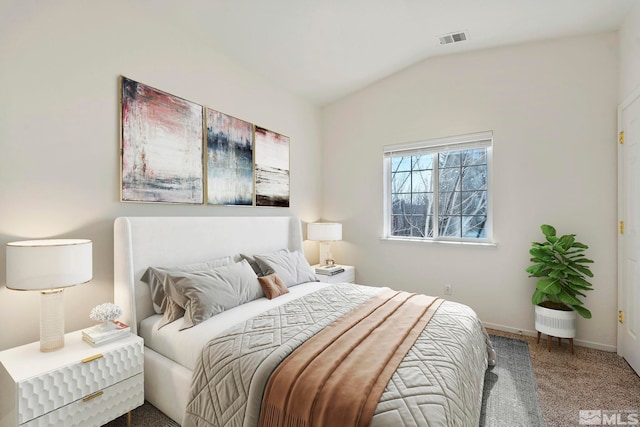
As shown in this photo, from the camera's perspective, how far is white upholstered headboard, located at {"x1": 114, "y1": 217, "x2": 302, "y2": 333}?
2.09m

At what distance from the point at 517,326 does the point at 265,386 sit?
118 inches

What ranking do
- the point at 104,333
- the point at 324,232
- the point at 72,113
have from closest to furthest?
1. the point at 104,333
2. the point at 72,113
3. the point at 324,232

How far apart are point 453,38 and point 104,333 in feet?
12.9

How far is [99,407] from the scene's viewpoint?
64.3 inches

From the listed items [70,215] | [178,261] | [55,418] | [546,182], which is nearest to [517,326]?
[546,182]

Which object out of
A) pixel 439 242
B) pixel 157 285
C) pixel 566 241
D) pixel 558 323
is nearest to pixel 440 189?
pixel 439 242

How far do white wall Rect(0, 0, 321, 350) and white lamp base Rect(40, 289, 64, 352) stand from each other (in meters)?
0.29

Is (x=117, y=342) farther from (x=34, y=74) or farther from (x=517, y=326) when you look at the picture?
(x=517, y=326)

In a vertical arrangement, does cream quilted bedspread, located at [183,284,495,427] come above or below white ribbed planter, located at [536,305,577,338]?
above

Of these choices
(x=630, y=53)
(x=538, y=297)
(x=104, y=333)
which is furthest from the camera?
(x=538, y=297)

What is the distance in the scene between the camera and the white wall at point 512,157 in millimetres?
2834

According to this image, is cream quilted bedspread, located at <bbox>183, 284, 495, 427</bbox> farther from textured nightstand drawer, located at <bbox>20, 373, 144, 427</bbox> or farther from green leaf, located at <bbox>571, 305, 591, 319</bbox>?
green leaf, located at <bbox>571, 305, 591, 319</bbox>

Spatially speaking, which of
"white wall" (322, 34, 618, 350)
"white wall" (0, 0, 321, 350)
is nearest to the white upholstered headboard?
"white wall" (0, 0, 321, 350)

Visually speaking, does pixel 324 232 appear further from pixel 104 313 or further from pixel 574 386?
pixel 574 386
